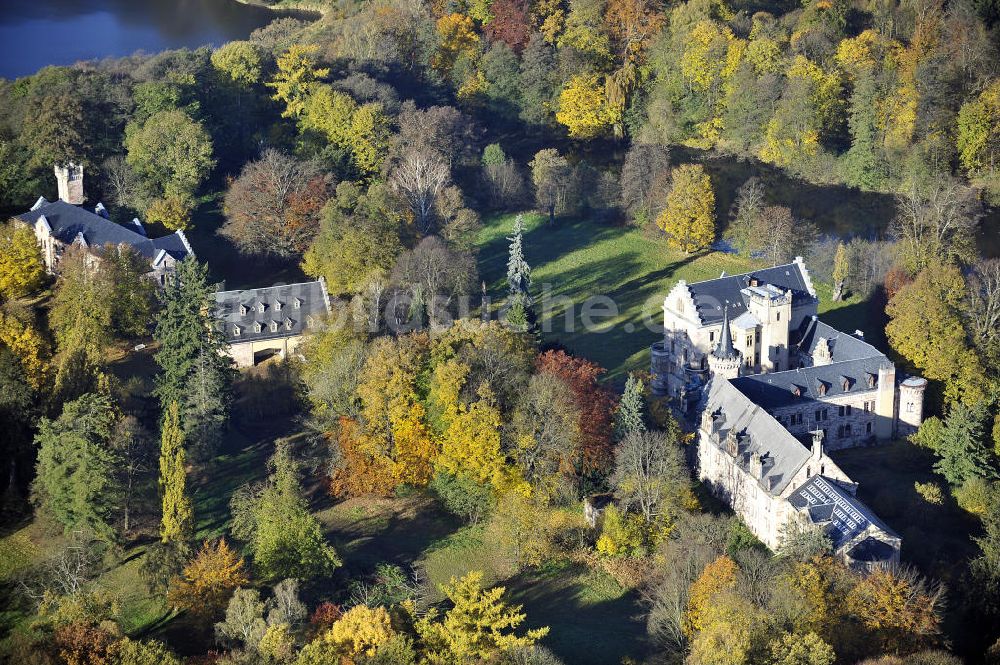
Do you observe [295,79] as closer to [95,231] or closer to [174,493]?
[95,231]

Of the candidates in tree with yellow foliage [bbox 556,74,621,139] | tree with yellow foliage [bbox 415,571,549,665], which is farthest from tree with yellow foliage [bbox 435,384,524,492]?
tree with yellow foliage [bbox 556,74,621,139]

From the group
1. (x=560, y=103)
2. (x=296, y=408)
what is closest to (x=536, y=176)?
(x=560, y=103)

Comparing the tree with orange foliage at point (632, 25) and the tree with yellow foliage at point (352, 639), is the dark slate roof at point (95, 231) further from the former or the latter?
the tree with orange foliage at point (632, 25)

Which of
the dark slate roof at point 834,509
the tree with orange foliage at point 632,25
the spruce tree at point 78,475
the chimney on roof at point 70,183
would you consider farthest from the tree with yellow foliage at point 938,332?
the chimney on roof at point 70,183

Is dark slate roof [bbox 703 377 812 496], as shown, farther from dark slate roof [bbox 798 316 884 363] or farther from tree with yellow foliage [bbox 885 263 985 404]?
tree with yellow foliage [bbox 885 263 985 404]

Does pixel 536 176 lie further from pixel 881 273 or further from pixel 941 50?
pixel 941 50

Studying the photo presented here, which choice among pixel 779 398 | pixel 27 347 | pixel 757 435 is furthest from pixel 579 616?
pixel 27 347
